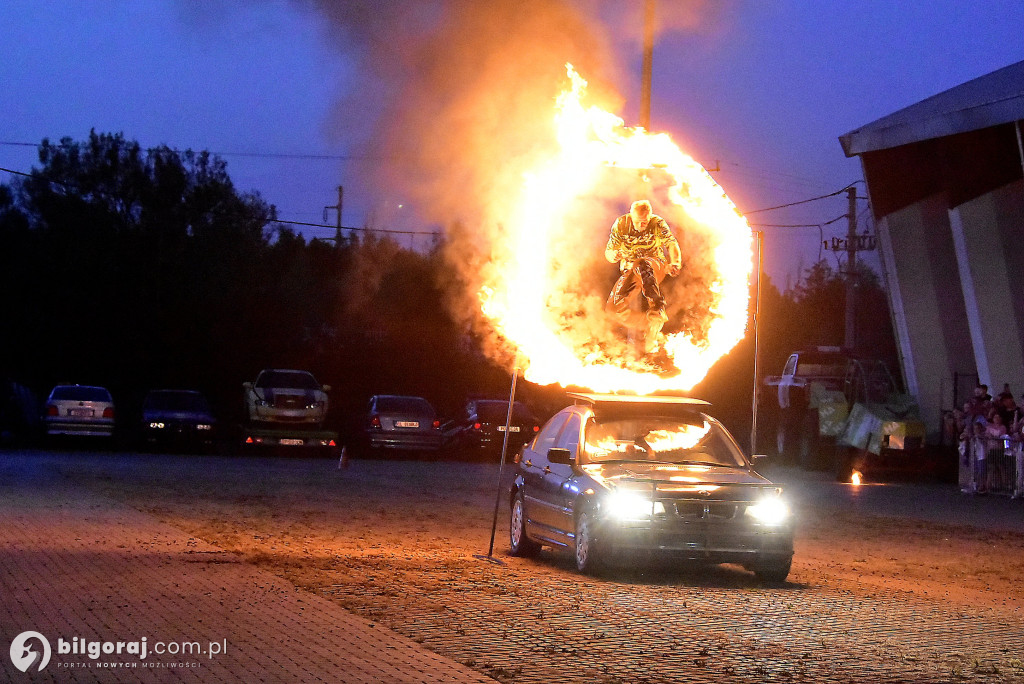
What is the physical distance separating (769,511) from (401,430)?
2300cm

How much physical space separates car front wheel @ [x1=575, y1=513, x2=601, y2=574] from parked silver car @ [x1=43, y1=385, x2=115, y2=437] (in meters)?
25.3

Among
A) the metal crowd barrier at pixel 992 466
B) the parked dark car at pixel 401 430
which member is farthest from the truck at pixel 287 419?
the metal crowd barrier at pixel 992 466

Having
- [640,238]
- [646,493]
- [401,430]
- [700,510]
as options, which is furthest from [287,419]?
[700,510]

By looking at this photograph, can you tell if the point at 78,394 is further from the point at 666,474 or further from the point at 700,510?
the point at 700,510

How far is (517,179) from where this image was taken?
1755cm

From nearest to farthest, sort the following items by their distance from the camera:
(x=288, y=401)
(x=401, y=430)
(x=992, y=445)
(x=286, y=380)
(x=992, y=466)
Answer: (x=992, y=445)
(x=992, y=466)
(x=288, y=401)
(x=401, y=430)
(x=286, y=380)

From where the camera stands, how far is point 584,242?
17.7m

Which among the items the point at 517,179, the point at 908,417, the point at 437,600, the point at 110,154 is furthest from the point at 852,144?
the point at 110,154

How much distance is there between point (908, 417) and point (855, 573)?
1840 centimetres

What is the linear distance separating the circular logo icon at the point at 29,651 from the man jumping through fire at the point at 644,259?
10.1 meters

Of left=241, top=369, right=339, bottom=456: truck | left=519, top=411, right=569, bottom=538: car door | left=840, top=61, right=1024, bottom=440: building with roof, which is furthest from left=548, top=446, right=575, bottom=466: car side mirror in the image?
left=241, top=369, right=339, bottom=456: truck

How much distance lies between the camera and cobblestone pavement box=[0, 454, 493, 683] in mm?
7504

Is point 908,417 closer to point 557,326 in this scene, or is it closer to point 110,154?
point 557,326

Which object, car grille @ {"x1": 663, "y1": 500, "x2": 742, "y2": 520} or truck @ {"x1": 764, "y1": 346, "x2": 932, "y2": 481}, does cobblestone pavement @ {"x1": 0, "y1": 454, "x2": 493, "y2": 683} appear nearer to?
car grille @ {"x1": 663, "y1": 500, "x2": 742, "y2": 520}
